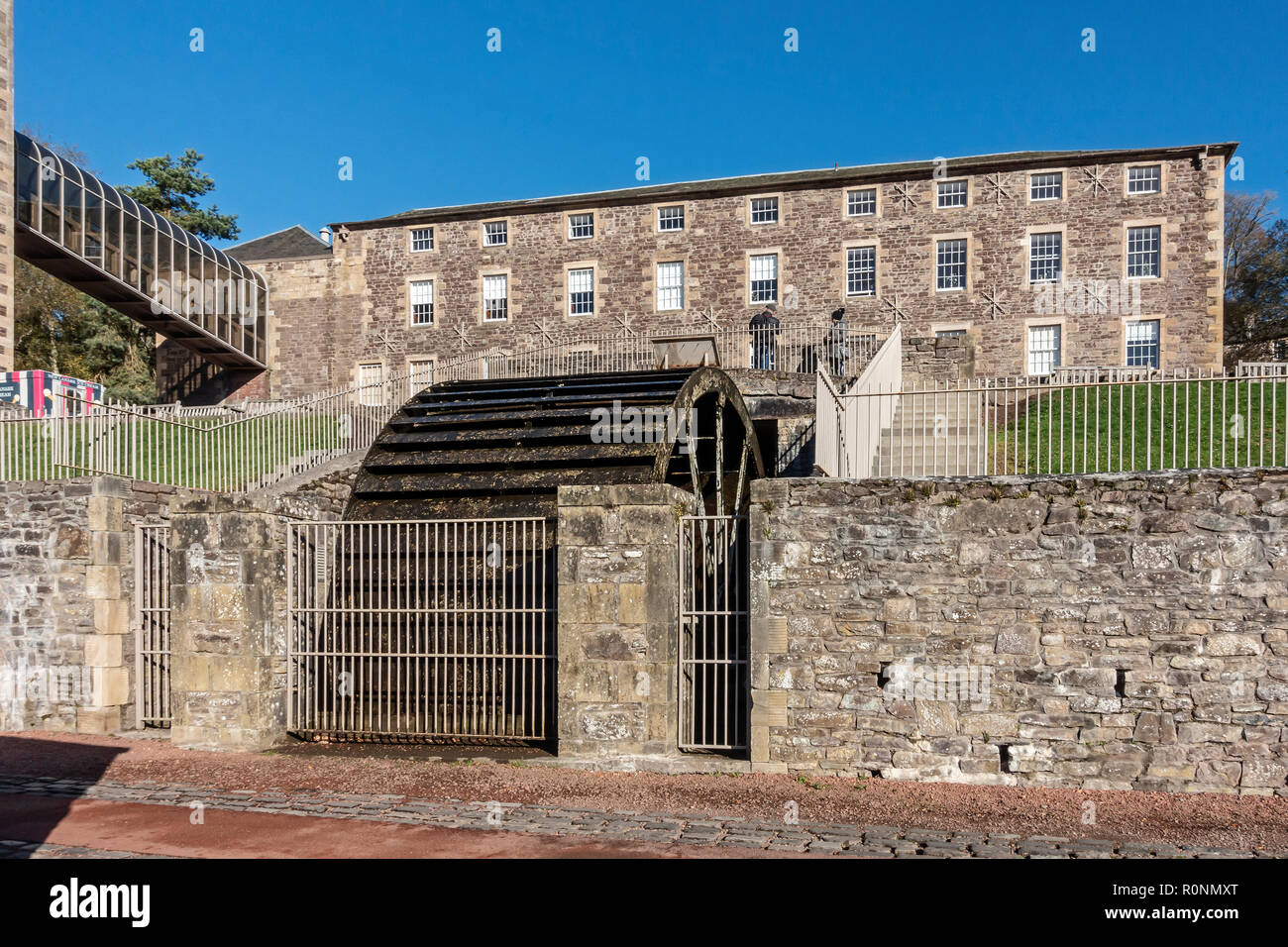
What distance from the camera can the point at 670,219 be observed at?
3125 cm

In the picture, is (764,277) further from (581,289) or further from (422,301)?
(422,301)

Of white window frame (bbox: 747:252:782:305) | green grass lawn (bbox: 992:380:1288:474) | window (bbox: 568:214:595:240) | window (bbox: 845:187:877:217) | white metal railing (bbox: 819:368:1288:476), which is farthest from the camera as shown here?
window (bbox: 568:214:595:240)

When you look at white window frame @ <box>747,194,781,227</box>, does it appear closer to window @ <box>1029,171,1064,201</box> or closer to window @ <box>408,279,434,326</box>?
window @ <box>1029,171,1064,201</box>

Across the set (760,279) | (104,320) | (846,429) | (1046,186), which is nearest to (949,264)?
(1046,186)

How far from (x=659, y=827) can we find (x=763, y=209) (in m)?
26.5

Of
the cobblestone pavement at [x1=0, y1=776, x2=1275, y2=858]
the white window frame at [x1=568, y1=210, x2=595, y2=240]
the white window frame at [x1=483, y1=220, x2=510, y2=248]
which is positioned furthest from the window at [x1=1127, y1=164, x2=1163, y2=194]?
the cobblestone pavement at [x1=0, y1=776, x2=1275, y2=858]

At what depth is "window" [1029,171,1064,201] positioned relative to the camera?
2833 centimetres

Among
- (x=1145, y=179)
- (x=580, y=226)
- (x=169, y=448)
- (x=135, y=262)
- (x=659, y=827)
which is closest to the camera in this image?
(x=659, y=827)

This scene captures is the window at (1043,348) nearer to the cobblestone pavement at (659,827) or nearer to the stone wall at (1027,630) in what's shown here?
the stone wall at (1027,630)

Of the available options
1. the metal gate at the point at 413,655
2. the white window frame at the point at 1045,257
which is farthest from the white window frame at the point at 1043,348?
the metal gate at the point at 413,655

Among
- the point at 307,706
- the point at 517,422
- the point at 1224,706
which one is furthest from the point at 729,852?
the point at 517,422

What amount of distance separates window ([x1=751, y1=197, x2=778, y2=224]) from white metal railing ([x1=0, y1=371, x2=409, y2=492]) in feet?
58.6

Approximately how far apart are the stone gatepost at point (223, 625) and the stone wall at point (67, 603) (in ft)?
5.20

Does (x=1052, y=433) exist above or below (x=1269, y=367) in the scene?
below
